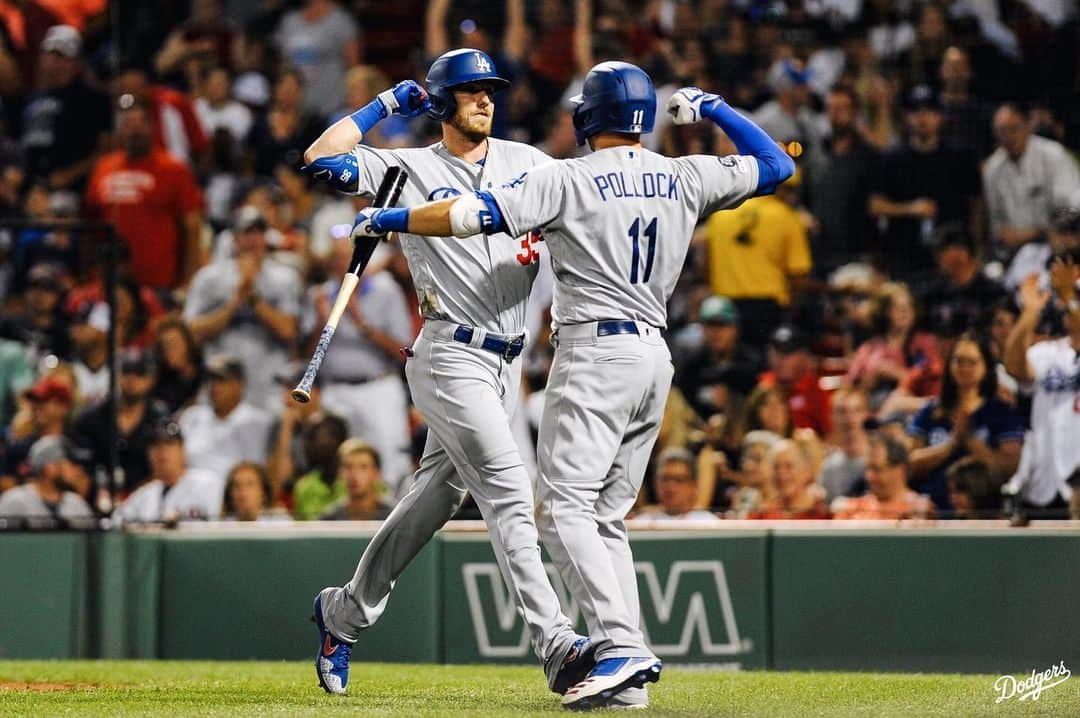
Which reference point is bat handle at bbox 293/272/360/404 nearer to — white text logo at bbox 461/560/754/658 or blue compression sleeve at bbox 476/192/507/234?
blue compression sleeve at bbox 476/192/507/234

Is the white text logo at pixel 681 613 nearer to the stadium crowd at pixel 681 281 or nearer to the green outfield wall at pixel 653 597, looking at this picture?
the green outfield wall at pixel 653 597

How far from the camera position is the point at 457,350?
5.89m

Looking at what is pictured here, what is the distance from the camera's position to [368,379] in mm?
10344

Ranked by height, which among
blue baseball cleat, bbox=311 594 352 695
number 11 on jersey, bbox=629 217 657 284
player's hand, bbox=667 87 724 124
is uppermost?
player's hand, bbox=667 87 724 124

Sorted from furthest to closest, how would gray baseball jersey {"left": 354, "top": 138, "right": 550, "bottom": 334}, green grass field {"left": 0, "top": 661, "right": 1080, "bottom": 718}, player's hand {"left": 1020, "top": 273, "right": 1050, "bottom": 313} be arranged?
1. player's hand {"left": 1020, "top": 273, "right": 1050, "bottom": 313}
2. gray baseball jersey {"left": 354, "top": 138, "right": 550, "bottom": 334}
3. green grass field {"left": 0, "top": 661, "right": 1080, "bottom": 718}

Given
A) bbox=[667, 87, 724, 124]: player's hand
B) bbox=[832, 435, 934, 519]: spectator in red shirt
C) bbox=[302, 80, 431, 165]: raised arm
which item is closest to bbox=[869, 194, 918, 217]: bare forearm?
bbox=[832, 435, 934, 519]: spectator in red shirt

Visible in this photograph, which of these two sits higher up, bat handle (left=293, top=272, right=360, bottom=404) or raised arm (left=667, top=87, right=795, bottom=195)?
raised arm (left=667, top=87, right=795, bottom=195)

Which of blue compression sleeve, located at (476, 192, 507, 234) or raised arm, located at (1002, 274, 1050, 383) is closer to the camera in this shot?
blue compression sleeve, located at (476, 192, 507, 234)

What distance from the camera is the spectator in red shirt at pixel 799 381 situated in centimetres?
940

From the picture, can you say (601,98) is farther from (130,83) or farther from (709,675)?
(130,83)

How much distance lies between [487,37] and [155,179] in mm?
2475

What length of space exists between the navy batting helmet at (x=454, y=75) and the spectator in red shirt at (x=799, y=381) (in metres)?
3.74

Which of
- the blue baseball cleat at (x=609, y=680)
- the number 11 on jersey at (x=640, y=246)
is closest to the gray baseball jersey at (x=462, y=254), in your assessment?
the number 11 on jersey at (x=640, y=246)

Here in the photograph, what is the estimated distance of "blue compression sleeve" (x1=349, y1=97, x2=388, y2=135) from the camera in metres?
6.19
